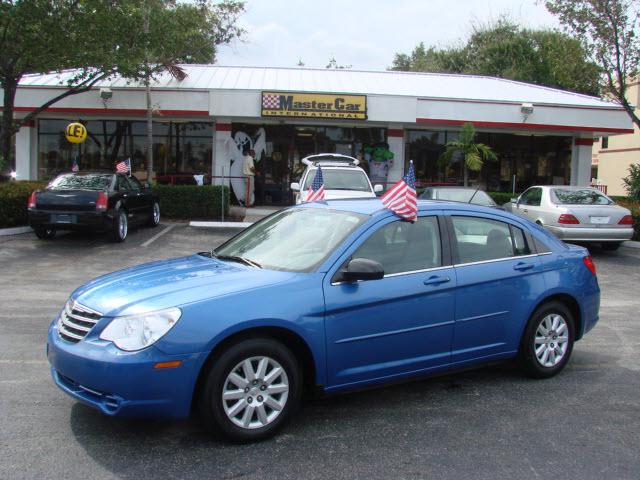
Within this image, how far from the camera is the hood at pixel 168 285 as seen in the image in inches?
156

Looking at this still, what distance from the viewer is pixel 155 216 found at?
54.6ft

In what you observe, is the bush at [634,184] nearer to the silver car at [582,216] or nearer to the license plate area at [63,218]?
the silver car at [582,216]

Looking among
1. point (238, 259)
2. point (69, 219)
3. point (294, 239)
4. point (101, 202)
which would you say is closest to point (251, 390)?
point (238, 259)

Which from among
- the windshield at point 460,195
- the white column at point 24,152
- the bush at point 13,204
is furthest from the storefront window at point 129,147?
the windshield at point 460,195

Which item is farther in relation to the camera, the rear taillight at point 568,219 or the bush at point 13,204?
the bush at point 13,204

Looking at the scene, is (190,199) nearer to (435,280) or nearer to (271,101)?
(271,101)

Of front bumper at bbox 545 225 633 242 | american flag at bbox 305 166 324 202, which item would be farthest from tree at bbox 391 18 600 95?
american flag at bbox 305 166 324 202

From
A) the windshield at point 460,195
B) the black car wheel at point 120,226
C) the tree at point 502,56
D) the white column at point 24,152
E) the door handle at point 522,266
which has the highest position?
the tree at point 502,56

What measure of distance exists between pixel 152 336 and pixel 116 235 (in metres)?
10.6

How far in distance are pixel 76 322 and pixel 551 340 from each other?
3890 mm

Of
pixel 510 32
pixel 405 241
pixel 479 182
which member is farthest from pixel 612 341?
pixel 510 32

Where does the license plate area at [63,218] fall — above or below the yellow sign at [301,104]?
below

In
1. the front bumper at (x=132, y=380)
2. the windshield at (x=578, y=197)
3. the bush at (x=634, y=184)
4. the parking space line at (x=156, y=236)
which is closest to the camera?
the front bumper at (x=132, y=380)

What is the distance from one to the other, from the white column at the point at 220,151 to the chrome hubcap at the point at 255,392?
59.6 feet
